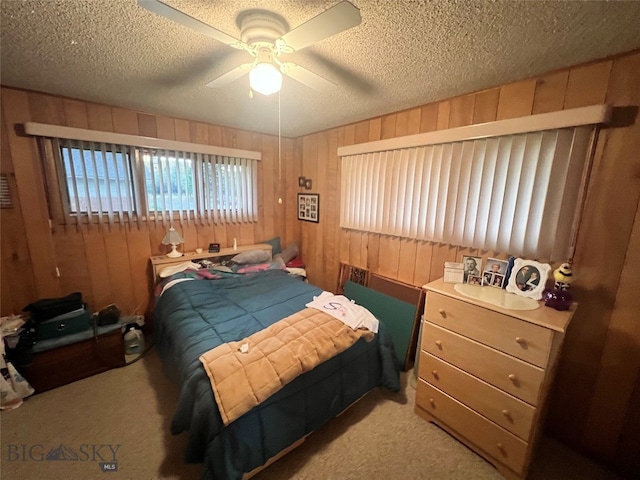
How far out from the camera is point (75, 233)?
2330 mm

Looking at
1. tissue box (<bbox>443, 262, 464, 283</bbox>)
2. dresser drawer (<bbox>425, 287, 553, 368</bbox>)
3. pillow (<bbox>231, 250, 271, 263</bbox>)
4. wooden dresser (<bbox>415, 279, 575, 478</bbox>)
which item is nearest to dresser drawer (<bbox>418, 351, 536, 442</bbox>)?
wooden dresser (<bbox>415, 279, 575, 478</bbox>)

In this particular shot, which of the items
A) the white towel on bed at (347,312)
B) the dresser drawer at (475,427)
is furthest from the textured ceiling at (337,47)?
the dresser drawer at (475,427)

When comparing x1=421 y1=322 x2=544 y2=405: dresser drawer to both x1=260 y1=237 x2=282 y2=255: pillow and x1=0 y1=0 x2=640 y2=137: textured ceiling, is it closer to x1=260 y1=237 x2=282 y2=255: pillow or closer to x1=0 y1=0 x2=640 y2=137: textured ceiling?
x1=0 y1=0 x2=640 y2=137: textured ceiling

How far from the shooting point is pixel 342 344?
1590mm

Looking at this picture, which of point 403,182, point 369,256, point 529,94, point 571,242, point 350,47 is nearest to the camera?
point 350,47

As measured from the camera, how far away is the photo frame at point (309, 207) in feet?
10.9

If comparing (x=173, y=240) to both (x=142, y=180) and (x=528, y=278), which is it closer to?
(x=142, y=180)

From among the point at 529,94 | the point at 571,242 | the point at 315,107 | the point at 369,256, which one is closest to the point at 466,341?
the point at 571,242

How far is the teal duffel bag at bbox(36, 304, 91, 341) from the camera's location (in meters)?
1.95

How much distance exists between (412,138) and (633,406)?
2.19 metres

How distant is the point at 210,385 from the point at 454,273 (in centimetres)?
166

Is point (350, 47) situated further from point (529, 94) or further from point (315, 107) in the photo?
point (529, 94)

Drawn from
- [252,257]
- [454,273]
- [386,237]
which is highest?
[386,237]

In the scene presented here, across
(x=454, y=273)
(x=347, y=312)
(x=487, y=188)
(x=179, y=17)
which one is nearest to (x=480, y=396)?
(x=454, y=273)
